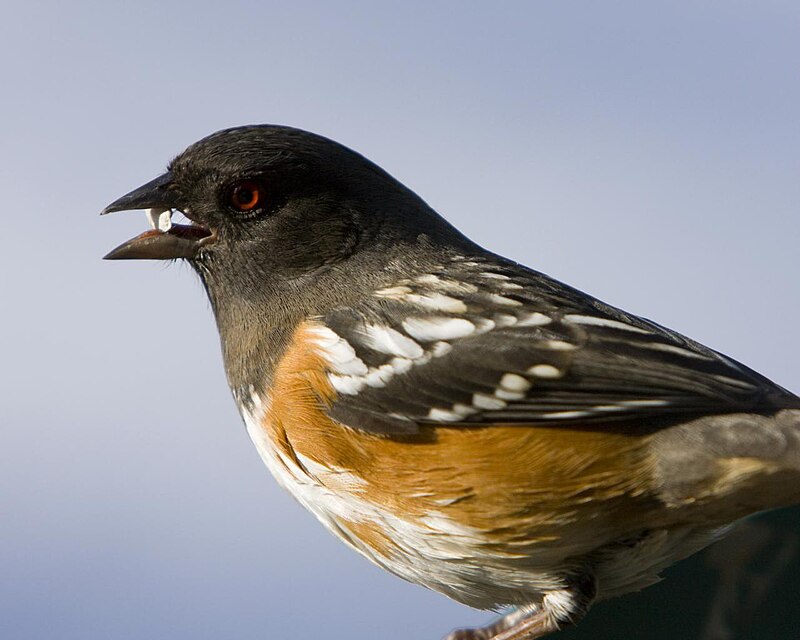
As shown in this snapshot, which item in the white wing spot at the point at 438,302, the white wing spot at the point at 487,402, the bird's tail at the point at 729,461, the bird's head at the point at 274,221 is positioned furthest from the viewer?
the bird's head at the point at 274,221

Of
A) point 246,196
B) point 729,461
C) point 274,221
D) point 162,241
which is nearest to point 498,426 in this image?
point 729,461

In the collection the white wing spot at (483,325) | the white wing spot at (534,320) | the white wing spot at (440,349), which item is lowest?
the white wing spot at (440,349)

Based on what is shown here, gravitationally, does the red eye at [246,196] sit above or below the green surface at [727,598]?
above

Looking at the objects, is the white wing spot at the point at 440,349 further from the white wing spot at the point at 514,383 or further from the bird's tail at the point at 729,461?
the bird's tail at the point at 729,461

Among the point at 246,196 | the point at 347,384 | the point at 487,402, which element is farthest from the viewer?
the point at 246,196

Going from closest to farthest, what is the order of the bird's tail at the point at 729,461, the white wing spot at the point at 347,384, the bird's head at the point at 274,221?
the bird's tail at the point at 729,461, the white wing spot at the point at 347,384, the bird's head at the point at 274,221

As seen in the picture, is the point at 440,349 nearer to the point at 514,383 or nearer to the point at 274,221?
the point at 514,383

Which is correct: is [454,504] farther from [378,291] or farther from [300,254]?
[300,254]

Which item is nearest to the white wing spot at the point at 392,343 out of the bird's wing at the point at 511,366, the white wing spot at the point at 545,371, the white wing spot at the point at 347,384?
the bird's wing at the point at 511,366
